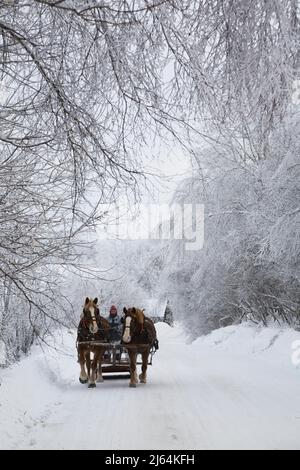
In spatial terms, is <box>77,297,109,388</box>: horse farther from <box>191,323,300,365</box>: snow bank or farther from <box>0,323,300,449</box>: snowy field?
<box>191,323,300,365</box>: snow bank

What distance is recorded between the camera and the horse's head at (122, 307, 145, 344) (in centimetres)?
1409

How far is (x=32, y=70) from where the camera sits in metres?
5.04

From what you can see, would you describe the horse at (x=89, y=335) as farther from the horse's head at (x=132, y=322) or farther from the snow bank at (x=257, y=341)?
the snow bank at (x=257, y=341)

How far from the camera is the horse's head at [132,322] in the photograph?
14087 millimetres

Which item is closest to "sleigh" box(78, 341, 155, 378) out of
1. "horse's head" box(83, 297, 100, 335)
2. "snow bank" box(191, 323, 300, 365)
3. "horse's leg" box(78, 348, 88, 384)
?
"horse's leg" box(78, 348, 88, 384)

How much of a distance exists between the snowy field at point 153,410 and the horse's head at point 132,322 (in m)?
1.22

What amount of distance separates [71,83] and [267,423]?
18.8 ft

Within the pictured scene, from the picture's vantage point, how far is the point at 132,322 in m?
14.3

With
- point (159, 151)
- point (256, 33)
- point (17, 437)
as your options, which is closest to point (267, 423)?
point (17, 437)

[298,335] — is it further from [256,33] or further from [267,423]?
[256,33]

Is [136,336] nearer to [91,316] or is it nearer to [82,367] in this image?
[91,316]

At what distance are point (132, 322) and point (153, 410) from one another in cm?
455

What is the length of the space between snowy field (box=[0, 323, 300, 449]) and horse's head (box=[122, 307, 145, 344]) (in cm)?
122

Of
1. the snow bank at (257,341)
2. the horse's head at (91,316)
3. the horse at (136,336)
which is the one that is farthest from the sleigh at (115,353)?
the snow bank at (257,341)
